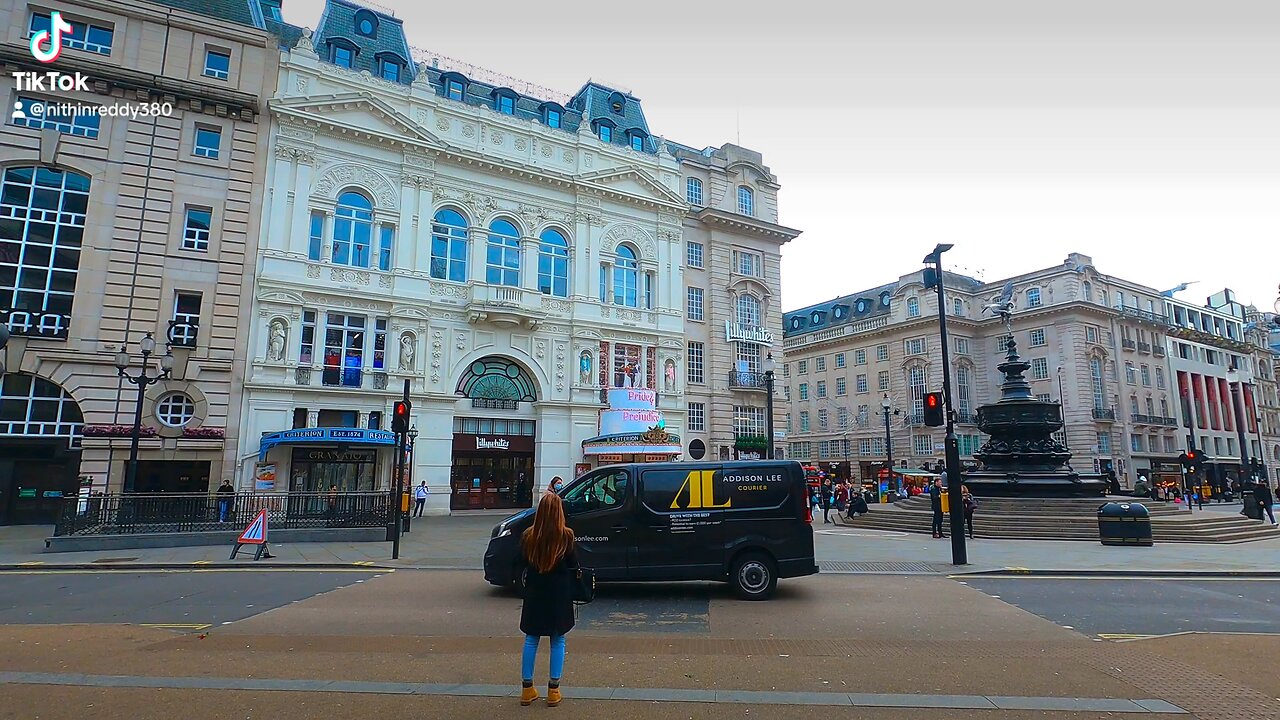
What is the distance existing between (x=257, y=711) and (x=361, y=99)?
30.6m

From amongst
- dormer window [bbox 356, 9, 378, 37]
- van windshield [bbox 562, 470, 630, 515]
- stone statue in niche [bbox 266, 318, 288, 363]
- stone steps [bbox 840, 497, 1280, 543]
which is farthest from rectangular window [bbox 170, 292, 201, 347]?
stone steps [bbox 840, 497, 1280, 543]

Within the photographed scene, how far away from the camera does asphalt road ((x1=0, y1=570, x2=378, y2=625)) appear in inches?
375

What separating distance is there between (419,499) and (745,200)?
87.2 feet

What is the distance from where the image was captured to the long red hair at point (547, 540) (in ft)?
18.5

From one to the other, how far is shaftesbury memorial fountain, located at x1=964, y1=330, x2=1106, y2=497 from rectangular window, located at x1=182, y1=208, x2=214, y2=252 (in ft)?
105

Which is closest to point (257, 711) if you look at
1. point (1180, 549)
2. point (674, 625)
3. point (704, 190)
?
point (674, 625)

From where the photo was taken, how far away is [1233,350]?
72.4m

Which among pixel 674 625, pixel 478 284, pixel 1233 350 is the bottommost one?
pixel 674 625

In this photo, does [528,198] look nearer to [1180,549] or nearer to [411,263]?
[411,263]

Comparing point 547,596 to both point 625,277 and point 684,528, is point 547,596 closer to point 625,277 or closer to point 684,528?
point 684,528

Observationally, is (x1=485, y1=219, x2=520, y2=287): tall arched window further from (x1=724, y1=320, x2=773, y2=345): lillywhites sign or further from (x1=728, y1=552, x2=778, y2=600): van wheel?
(x1=728, y1=552, x2=778, y2=600): van wheel

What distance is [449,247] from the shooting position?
107 feet

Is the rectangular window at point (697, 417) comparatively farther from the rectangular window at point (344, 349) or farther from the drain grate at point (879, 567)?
the drain grate at point (879, 567)

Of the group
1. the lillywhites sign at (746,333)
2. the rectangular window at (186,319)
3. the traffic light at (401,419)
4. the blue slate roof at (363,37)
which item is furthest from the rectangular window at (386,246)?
the lillywhites sign at (746,333)
